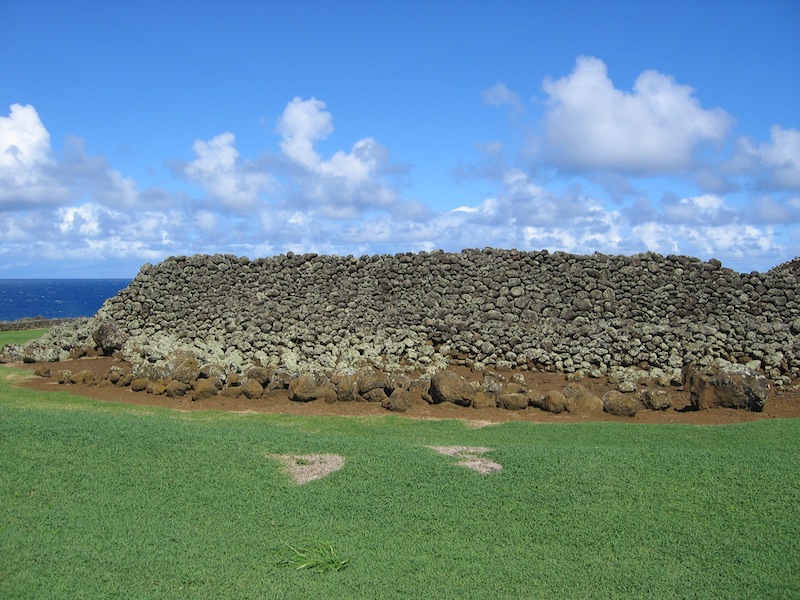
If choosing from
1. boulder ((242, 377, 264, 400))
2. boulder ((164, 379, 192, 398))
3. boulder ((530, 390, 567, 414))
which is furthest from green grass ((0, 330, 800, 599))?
boulder ((164, 379, 192, 398))

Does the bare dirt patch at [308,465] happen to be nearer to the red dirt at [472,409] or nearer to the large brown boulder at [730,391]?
the red dirt at [472,409]

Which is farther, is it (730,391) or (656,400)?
(656,400)

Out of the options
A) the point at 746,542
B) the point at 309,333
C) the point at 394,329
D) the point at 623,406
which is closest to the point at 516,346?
the point at 394,329

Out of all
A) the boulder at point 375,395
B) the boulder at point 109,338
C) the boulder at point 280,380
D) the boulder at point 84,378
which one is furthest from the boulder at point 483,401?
the boulder at point 109,338

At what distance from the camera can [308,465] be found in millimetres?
10938

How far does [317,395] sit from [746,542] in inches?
486

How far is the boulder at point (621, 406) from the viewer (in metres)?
16.7

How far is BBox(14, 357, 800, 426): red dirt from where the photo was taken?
16625 millimetres

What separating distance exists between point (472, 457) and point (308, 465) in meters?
2.69

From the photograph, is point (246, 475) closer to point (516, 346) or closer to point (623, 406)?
point (623, 406)

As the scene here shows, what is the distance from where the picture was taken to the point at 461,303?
74.4 ft

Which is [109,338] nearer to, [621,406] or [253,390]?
[253,390]

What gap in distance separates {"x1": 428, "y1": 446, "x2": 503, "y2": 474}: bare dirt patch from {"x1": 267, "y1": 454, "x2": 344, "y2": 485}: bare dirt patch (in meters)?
1.89

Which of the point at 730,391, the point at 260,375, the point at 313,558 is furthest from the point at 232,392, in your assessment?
the point at 730,391
